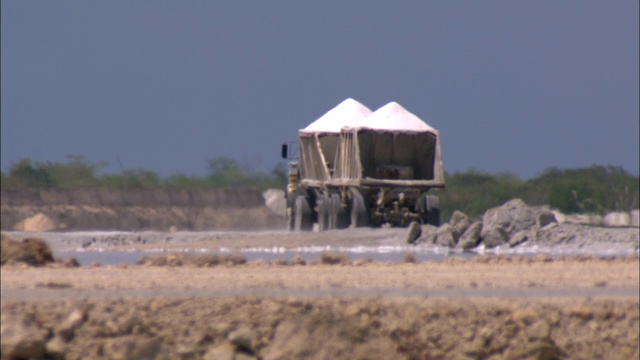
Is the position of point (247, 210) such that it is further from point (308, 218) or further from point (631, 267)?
point (631, 267)

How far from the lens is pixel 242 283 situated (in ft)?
36.5

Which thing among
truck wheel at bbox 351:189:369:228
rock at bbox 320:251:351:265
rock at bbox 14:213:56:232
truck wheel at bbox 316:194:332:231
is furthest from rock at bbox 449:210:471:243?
rock at bbox 14:213:56:232

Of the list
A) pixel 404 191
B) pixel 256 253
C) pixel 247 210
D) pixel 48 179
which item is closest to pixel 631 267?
pixel 256 253

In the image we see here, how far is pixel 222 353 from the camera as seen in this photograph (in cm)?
878

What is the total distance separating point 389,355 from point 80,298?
2683 mm

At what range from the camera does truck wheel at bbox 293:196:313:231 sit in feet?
94.1

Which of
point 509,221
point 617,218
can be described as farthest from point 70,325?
point 617,218

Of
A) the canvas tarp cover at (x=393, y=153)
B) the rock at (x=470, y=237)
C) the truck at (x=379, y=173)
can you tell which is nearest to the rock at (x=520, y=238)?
the rock at (x=470, y=237)

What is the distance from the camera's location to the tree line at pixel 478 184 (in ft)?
158

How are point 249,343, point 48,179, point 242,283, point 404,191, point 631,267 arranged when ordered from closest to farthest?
point 249,343, point 242,283, point 631,267, point 404,191, point 48,179

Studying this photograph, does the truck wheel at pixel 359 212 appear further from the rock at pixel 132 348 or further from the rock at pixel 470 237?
the rock at pixel 132 348

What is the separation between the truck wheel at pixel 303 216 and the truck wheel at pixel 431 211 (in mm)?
3191

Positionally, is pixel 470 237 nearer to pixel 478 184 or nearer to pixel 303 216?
pixel 303 216

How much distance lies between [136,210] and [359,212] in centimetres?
1450
